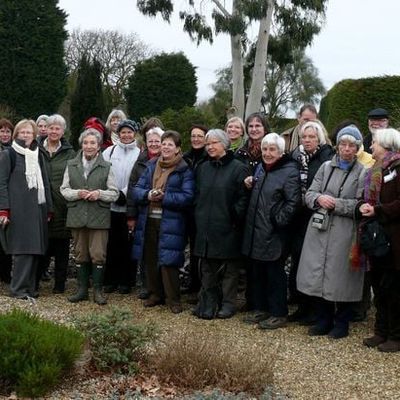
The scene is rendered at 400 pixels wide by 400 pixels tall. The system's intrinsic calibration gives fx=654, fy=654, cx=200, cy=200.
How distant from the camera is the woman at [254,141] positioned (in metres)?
6.67

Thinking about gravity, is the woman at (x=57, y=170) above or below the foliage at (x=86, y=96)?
below

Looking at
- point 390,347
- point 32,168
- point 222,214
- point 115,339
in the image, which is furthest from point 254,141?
point 115,339

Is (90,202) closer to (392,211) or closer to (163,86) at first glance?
(392,211)

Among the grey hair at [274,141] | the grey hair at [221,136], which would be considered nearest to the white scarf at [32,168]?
the grey hair at [221,136]

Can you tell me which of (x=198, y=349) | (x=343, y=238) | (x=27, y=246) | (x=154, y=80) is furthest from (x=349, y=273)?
(x=154, y=80)

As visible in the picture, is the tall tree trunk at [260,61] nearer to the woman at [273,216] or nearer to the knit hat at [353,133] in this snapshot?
the woman at [273,216]

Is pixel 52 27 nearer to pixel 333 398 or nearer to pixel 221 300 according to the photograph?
pixel 221 300

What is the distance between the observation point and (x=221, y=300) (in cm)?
682

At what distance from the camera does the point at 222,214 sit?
20.9 ft

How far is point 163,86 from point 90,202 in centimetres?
2347

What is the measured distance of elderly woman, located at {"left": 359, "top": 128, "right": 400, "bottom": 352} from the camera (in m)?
5.34

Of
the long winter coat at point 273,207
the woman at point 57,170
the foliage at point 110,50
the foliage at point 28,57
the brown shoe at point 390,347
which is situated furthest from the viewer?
the foliage at point 110,50

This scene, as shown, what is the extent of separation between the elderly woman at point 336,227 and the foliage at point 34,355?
2.38 metres

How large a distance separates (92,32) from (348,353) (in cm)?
4063
